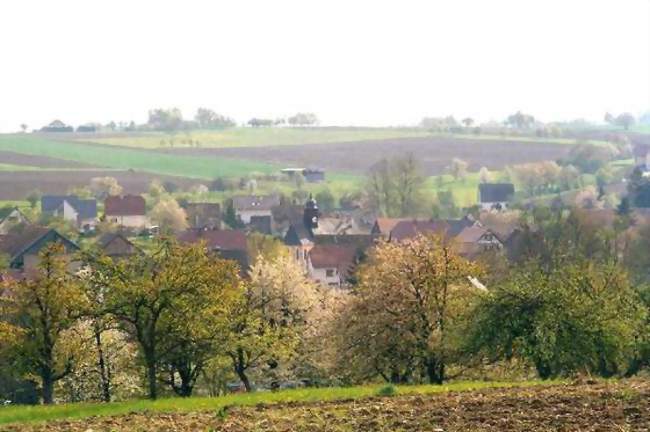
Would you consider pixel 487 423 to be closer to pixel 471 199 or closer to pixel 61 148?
pixel 471 199

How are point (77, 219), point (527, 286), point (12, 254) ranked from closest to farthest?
point (527, 286)
point (12, 254)
point (77, 219)

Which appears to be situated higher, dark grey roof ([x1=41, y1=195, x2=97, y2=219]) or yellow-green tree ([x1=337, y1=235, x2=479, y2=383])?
yellow-green tree ([x1=337, y1=235, x2=479, y2=383])

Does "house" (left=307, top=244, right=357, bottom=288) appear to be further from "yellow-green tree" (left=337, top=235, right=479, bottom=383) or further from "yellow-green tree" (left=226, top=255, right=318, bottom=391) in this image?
"yellow-green tree" (left=337, top=235, right=479, bottom=383)

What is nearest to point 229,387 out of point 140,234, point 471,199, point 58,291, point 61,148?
point 58,291

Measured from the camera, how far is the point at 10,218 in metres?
126

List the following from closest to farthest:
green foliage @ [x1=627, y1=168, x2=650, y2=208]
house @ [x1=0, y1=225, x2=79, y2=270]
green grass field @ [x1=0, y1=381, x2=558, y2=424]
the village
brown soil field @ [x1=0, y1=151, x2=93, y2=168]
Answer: green grass field @ [x1=0, y1=381, x2=558, y2=424]
house @ [x1=0, y1=225, x2=79, y2=270]
the village
green foliage @ [x1=627, y1=168, x2=650, y2=208]
brown soil field @ [x1=0, y1=151, x2=93, y2=168]

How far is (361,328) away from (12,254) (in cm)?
5929

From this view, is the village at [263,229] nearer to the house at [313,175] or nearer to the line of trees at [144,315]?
the house at [313,175]

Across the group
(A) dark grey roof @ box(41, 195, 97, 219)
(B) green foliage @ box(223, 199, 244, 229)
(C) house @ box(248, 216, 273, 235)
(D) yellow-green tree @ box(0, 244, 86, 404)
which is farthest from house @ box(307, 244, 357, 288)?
(D) yellow-green tree @ box(0, 244, 86, 404)

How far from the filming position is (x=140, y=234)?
122000mm

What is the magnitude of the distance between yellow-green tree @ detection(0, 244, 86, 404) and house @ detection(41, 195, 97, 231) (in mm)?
101896

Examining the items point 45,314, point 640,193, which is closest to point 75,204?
point 640,193

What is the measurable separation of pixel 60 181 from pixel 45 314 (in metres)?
132

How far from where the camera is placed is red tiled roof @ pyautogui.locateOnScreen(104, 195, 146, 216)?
134375 mm
